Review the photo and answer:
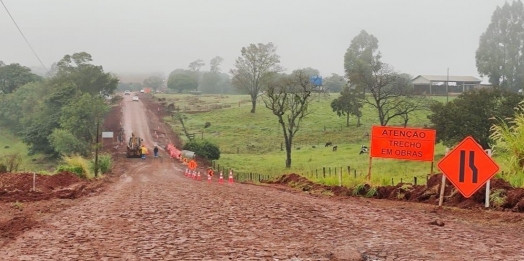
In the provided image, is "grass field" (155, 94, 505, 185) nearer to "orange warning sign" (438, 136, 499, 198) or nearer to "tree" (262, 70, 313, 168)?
"tree" (262, 70, 313, 168)

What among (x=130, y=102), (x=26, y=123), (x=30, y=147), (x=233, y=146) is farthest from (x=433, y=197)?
(x=130, y=102)

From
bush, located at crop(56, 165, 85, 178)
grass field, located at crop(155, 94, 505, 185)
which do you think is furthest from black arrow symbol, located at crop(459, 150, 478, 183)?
bush, located at crop(56, 165, 85, 178)

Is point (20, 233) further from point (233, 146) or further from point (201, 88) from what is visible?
point (201, 88)

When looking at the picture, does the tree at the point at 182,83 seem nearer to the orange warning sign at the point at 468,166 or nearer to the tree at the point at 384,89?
the tree at the point at 384,89

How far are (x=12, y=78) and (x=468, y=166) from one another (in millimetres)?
113060

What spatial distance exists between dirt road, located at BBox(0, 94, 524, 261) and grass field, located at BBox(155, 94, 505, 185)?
720cm

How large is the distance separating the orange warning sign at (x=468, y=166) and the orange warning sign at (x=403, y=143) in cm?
389

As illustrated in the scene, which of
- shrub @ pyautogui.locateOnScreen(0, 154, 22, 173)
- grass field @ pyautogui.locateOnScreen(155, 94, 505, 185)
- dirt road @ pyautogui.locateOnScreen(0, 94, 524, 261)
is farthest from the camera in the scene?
grass field @ pyautogui.locateOnScreen(155, 94, 505, 185)

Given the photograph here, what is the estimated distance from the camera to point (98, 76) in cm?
8706

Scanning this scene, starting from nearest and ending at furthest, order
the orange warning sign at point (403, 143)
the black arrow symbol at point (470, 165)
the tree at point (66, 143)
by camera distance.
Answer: the black arrow symbol at point (470, 165)
the orange warning sign at point (403, 143)
the tree at point (66, 143)

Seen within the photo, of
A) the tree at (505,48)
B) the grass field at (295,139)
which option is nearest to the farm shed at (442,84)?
the tree at (505,48)

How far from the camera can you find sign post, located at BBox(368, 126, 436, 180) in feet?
53.8

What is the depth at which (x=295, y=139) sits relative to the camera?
7244 centimetres

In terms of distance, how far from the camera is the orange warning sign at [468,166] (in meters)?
12.0
